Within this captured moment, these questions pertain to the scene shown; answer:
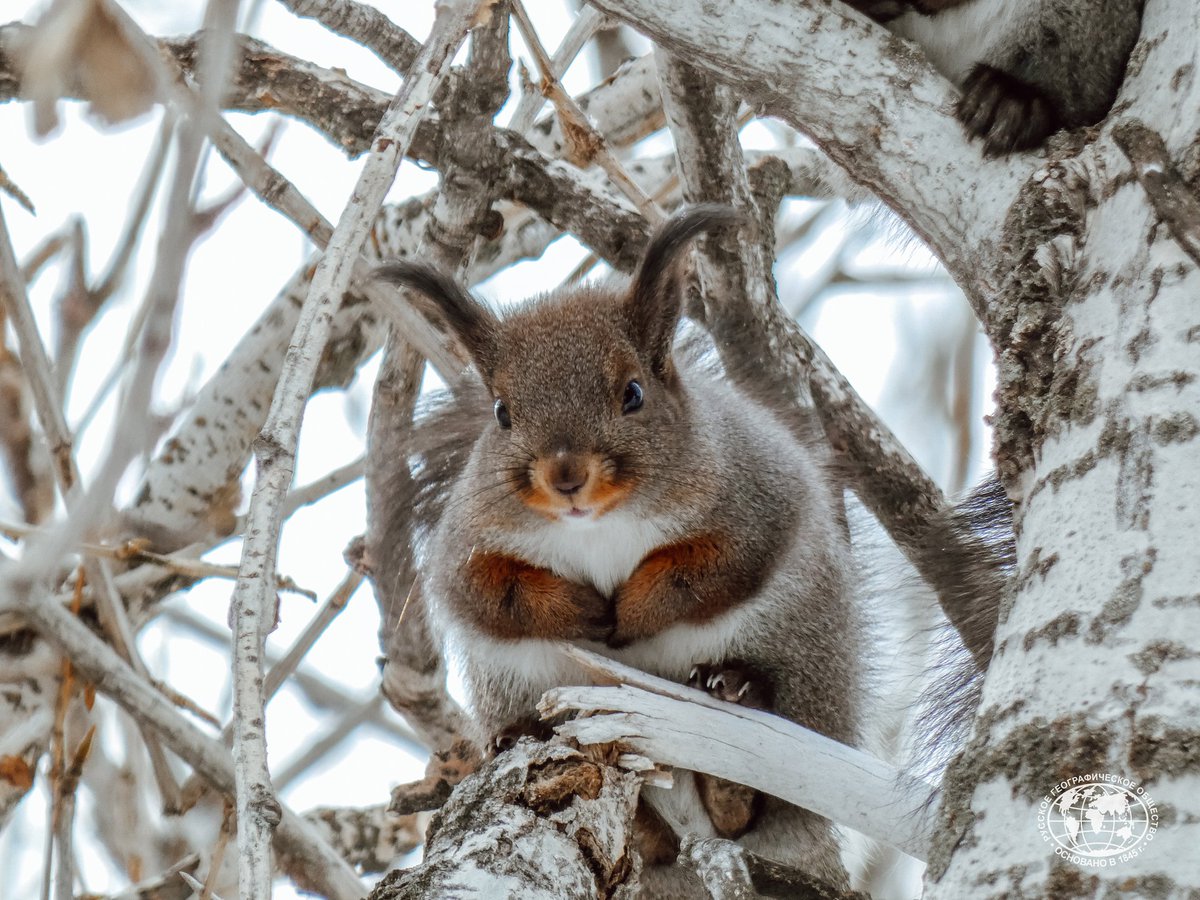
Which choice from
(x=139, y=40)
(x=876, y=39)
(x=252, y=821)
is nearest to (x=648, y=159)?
(x=876, y=39)

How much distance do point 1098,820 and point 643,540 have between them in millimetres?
1288

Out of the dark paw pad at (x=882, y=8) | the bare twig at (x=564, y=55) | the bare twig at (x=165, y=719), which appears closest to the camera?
the dark paw pad at (x=882, y=8)

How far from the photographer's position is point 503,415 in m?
2.45

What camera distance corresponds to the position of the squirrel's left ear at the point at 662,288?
7.52 ft

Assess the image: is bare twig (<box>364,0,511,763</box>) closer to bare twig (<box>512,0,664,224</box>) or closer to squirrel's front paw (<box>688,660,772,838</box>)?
bare twig (<box>512,0,664,224</box>)

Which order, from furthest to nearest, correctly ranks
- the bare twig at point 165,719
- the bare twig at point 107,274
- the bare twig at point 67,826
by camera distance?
1. the bare twig at point 165,719
2. the bare twig at point 67,826
3. the bare twig at point 107,274

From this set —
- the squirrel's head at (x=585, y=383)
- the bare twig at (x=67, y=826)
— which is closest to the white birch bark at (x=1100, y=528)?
the squirrel's head at (x=585, y=383)

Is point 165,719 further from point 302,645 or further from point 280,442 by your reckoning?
point 280,442

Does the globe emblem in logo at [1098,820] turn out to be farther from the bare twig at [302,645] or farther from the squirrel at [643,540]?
the bare twig at [302,645]

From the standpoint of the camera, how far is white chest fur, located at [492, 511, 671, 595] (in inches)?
92.7

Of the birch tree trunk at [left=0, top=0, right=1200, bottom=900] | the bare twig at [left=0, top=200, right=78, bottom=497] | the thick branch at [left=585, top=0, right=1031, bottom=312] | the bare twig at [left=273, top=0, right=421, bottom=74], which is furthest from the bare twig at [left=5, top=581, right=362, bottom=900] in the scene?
the thick branch at [left=585, top=0, right=1031, bottom=312]

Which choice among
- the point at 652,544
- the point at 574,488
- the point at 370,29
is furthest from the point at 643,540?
the point at 370,29

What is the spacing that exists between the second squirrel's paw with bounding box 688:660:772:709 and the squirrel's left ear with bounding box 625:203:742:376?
55 centimetres

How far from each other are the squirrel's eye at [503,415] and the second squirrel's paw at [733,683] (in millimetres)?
541
